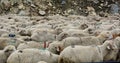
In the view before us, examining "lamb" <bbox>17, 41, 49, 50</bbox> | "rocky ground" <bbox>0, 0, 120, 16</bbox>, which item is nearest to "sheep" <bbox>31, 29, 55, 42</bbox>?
"lamb" <bbox>17, 41, 49, 50</bbox>

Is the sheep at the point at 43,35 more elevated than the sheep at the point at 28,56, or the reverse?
the sheep at the point at 28,56

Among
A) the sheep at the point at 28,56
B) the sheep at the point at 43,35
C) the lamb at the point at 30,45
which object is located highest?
the sheep at the point at 28,56

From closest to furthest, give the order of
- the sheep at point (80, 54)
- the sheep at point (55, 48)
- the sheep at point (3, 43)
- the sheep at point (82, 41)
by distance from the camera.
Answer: the sheep at point (80, 54), the sheep at point (55, 48), the sheep at point (82, 41), the sheep at point (3, 43)

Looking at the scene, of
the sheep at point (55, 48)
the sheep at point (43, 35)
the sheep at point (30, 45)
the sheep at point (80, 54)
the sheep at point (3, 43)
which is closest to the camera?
the sheep at point (80, 54)

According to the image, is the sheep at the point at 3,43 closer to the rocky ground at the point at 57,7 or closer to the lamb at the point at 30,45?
the lamb at the point at 30,45

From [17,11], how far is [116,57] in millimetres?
21866

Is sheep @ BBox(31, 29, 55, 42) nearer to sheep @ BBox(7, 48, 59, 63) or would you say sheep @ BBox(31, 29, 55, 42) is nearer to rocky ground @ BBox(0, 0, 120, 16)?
sheep @ BBox(7, 48, 59, 63)

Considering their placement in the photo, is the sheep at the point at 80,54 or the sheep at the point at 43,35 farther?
the sheep at the point at 43,35

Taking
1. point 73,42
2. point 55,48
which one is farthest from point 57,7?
point 55,48

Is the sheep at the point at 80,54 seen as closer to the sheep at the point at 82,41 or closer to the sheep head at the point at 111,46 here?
the sheep head at the point at 111,46

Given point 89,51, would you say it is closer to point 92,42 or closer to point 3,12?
point 92,42

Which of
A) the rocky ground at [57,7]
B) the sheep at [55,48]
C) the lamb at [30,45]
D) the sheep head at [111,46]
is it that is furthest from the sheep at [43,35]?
the rocky ground at [57,7]

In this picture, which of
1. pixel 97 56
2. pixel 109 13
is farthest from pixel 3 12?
pixel 97 56

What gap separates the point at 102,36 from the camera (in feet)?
37.1
